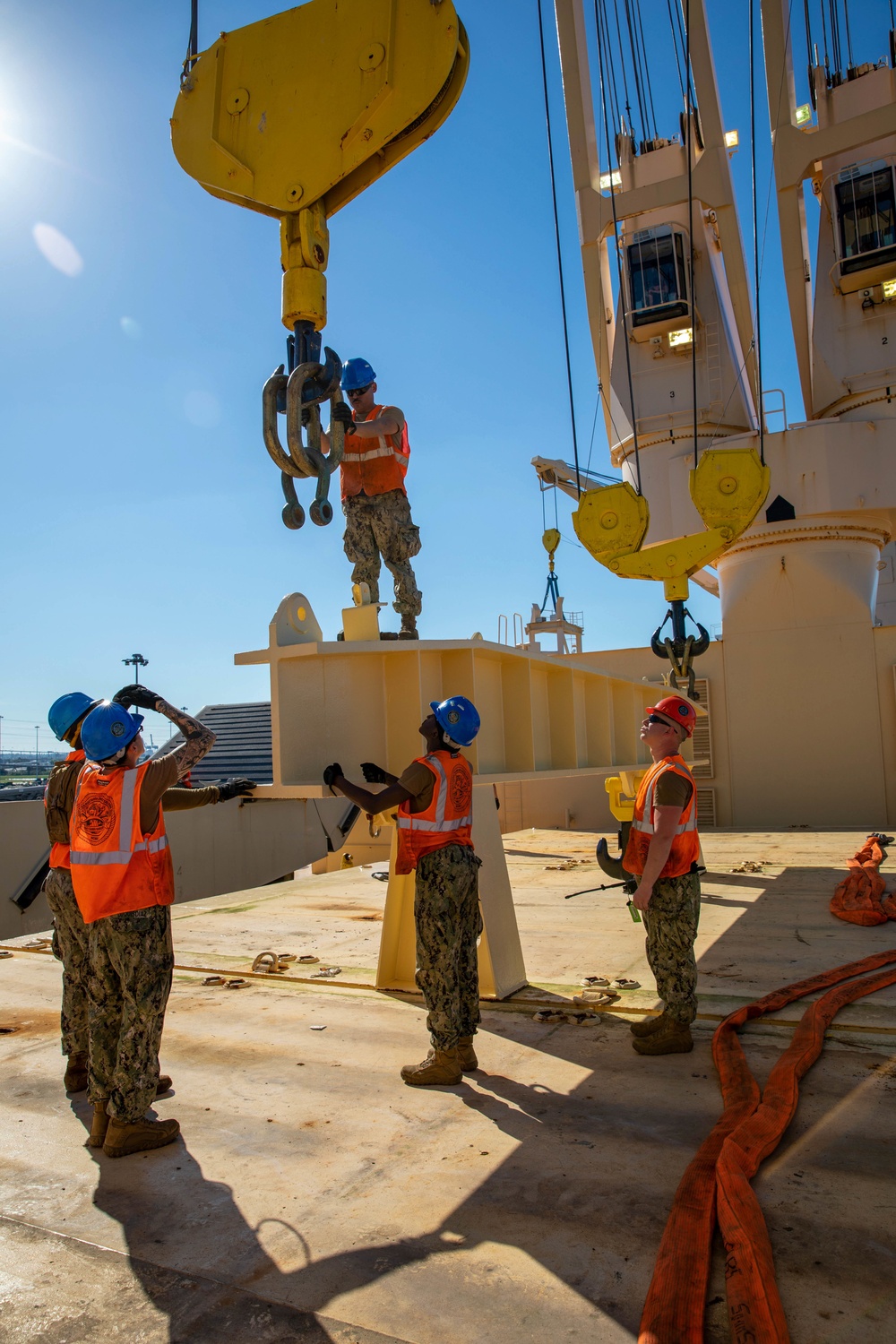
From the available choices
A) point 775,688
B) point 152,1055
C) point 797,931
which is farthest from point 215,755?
point 152,1055

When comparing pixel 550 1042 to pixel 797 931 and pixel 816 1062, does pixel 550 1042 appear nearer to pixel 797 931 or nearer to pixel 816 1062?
pixel 816 1062

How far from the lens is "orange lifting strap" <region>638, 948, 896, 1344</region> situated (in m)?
2.25

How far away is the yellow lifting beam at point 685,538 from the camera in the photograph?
8.44 meters

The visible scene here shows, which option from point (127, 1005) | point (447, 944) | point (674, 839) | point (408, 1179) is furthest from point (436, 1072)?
point (674, 839)

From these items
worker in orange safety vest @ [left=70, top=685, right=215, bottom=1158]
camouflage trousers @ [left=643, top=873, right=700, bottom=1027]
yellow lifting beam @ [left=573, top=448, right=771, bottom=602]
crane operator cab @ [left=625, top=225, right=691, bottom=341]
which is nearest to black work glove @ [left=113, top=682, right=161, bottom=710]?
worker in orange safety vest @ [left=70, top=685, right=215, bottom=1158]

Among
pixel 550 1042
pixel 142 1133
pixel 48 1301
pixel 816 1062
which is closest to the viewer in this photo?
pixel 48 1301

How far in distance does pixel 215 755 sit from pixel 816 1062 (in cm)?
1412

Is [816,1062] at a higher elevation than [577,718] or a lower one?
lower

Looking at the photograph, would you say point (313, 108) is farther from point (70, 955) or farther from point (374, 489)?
point (70, 955)

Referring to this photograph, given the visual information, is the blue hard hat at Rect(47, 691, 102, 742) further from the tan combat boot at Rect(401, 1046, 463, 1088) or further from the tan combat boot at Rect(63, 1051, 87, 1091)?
the tan combat boot at Rect(401, 1046, 463, 1088)

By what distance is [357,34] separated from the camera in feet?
14.0

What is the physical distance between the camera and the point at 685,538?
8805 millimetres

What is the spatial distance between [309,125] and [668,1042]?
4.93m

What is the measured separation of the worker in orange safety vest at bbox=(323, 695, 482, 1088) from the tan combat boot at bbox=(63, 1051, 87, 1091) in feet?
5.20
